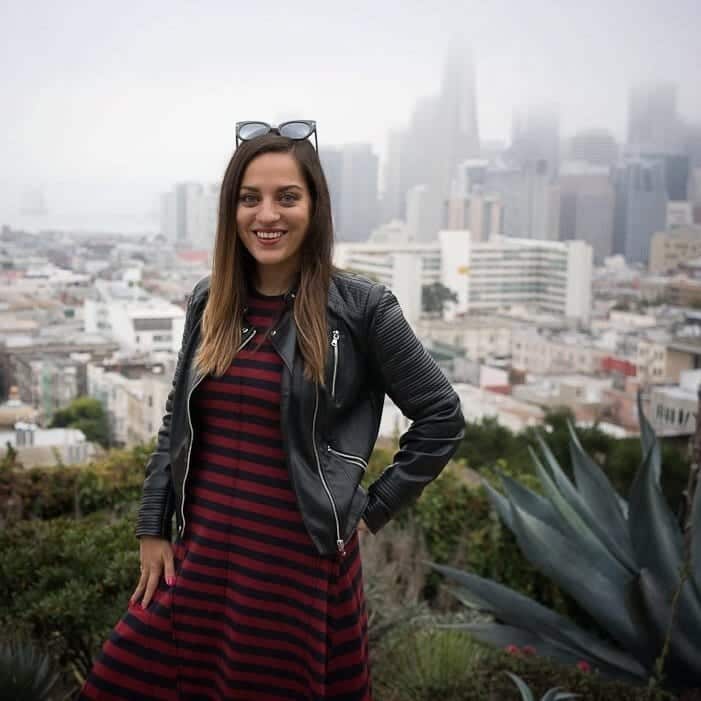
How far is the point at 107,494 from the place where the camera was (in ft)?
12.4

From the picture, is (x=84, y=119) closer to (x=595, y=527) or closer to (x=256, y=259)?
(x=595, y=527)

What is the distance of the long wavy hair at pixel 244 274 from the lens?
143 cm

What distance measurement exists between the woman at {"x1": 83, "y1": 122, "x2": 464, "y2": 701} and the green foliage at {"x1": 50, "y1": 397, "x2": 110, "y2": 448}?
382 centimetres

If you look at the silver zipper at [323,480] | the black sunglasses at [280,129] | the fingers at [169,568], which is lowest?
the fingers at [169,568]

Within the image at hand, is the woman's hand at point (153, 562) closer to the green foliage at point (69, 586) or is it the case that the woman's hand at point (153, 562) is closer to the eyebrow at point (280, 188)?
the eyebrow at point (280, 188)

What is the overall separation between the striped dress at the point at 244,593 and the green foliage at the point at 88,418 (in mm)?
3822

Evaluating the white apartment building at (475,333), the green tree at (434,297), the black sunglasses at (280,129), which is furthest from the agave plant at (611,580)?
the green tree at (434,297)

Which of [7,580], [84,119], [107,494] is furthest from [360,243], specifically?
[7,580]

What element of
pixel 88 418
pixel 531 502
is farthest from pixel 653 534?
pixel 88 418

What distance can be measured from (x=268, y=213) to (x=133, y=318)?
162 inches

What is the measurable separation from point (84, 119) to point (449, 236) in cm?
282

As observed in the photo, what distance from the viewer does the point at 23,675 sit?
1744mm

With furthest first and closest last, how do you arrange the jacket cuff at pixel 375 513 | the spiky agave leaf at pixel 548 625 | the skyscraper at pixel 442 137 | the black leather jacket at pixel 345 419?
the skyscraper at pixel 442 137
the spiky agave leaf at pixel 548 625
the jacket cuff at pixel 375 513
the black leather jacket at pixel 345 419

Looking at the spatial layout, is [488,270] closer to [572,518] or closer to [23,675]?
[572,518]
